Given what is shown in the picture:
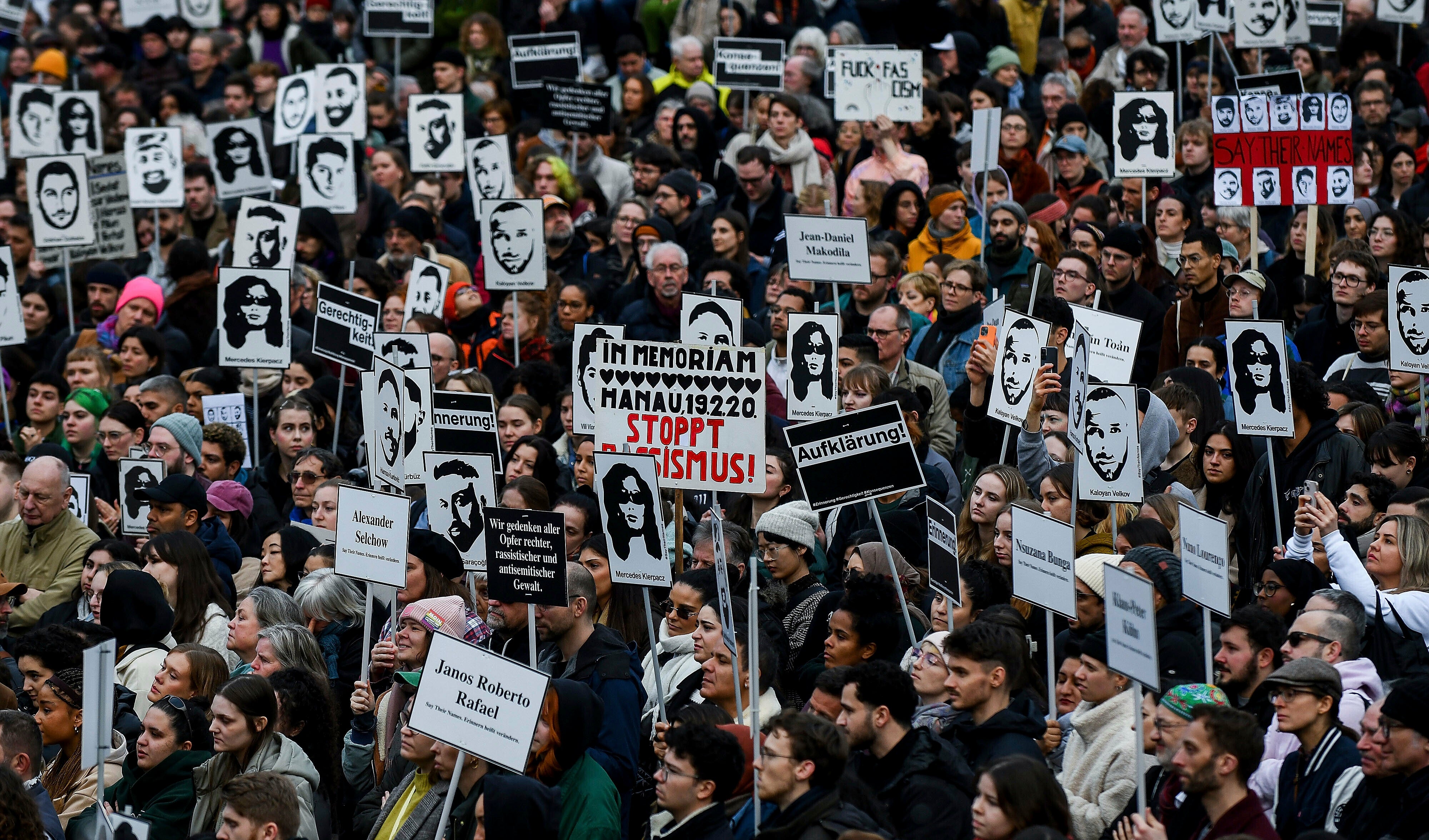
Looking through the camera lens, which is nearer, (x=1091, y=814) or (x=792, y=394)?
(x=1091, y=814)

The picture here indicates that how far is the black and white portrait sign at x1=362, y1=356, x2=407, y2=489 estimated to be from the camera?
11.1 meters

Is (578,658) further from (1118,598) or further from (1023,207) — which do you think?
(1023,207)

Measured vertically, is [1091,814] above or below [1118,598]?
below

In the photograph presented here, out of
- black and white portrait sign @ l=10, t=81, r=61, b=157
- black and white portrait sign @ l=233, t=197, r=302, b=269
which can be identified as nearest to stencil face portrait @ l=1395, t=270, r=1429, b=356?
black and white portrait sign @ l=233, t=197, r=302, b=269

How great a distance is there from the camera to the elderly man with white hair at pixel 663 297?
14.7 meters

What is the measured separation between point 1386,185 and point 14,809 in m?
13.4

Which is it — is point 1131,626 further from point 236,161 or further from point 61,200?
point 236,161

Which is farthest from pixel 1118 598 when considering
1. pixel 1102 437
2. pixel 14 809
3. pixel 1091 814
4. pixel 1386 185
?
pixel 1386 185

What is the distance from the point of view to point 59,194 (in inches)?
645

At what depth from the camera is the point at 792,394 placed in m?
12.2

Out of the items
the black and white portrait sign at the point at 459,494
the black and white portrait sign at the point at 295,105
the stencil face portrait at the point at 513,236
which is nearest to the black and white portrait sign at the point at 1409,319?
the black and white portrait sign at the point at 459,494

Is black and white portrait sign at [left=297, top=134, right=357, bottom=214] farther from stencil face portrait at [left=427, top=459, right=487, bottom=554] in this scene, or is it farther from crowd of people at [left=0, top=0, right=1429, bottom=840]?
stencil face portrait at [left=427, top=459, right=487, bottom=554]

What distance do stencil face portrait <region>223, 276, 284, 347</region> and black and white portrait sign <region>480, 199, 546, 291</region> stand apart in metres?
1.54

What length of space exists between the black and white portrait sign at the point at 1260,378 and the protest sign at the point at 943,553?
2.12 metres
